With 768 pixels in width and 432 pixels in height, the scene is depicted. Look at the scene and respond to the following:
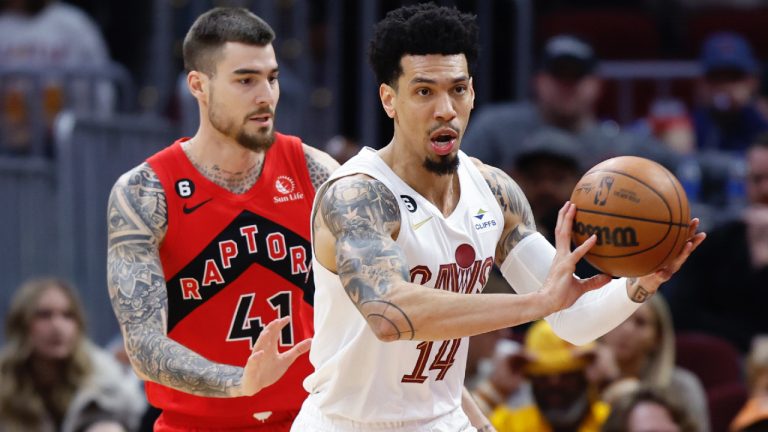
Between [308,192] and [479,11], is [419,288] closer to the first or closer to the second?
[308,192]

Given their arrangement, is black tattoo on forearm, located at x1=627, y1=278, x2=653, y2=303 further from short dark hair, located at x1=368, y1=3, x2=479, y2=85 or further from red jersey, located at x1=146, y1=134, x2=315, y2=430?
red jersey, located at x1=146, y1=134, x2=315, y2=430

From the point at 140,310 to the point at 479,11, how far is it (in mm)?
5260

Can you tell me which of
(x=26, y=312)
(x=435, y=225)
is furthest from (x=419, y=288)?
(x=26, y=312)

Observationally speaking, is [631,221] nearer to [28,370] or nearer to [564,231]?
[564,231]

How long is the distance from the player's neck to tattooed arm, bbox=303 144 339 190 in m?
0.22

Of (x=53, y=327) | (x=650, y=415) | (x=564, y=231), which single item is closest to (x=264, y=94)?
(x=564, y=231)

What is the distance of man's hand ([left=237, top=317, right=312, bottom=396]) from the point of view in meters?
4.61

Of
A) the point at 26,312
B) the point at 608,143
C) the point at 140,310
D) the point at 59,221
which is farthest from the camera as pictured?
the point at 59,221

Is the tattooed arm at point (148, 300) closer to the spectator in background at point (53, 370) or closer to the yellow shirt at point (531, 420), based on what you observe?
the yellow shirt at point (531, 420)

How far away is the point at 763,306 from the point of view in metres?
8.52

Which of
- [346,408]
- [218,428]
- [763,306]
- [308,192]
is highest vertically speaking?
[308,192]

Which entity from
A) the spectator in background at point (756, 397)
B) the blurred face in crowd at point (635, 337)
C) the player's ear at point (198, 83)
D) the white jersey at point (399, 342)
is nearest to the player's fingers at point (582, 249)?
the white jersey at point (399, 342)

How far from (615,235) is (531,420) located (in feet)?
10.4

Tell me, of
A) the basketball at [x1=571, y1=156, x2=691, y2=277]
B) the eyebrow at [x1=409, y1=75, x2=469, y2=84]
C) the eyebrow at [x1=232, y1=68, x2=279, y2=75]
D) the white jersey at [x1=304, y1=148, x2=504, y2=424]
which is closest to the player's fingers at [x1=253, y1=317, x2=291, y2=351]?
the white jersey at [x1=304, y1=148, x2=504, y2=424]
